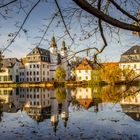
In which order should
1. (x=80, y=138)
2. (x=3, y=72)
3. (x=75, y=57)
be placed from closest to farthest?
(x=75, y=57) < (x=80, y=138) < (x=3, y=72)

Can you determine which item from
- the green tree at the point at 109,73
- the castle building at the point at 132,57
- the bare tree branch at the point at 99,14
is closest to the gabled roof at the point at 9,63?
the castle building at the point at 132,57

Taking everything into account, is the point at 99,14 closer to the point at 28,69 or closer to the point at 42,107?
the point at 42,107

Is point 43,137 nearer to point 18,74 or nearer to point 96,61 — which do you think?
point 96,61

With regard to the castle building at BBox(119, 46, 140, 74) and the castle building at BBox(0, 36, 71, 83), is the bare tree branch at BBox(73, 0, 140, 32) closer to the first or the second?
the castle building at BBox(119, 46, 140, 74)

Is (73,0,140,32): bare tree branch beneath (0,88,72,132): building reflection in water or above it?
above

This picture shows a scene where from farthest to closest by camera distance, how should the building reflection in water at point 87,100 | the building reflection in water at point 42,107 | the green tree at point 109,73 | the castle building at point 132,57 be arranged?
the building reflection in water at point 87,100
the building reflection in water at point 42,107
the castle building at point 132,57
the green tree at point 109,73

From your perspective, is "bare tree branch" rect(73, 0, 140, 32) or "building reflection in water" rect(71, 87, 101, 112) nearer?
"bare tree branch" rect(73, 0, 140, 32)

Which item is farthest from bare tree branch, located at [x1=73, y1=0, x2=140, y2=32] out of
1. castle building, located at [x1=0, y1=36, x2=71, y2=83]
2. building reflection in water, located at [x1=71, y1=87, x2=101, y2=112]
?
castle building, located at [x1=0, y1=36, x2=71, y2=83]

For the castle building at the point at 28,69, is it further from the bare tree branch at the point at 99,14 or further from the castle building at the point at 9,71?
the bare tree branch at the point at 99,14

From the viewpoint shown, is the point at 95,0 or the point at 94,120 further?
the point at 94,120

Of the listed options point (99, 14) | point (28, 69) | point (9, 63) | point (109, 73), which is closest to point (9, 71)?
point (9, 63)

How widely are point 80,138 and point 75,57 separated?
8.38 meters

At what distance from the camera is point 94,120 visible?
53.0ft

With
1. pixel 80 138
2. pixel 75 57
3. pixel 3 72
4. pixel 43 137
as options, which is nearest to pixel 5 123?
pixel 43 137
